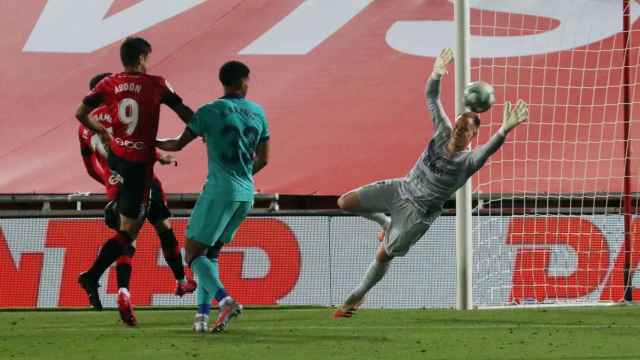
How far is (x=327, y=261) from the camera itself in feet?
45.1

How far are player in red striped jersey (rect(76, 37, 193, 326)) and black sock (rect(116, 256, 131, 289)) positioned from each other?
0.5 inches

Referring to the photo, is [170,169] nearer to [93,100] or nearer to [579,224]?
[579,224]

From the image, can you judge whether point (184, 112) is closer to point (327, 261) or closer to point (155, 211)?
point (155, 211)

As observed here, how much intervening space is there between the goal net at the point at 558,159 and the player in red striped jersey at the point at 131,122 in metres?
4.26

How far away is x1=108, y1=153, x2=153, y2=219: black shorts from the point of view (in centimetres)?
912

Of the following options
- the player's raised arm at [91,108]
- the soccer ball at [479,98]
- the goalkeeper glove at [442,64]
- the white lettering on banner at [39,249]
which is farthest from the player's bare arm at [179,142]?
the white lettering on banner at [39,249]

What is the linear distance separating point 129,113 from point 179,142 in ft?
1.44

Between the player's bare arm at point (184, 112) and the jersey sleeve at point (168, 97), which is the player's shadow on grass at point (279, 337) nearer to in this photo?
the player's bare arm at point (184, 112)

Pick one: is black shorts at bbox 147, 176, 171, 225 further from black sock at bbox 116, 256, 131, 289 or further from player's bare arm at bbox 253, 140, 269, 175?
player's bare arm at bbox 253, 140, 269, 175

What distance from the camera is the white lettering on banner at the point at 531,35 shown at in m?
15.3

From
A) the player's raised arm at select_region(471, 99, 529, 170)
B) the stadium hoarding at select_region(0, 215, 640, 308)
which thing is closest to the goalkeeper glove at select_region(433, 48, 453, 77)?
the player's raised arm at select_region(471, 99, 529, 170)

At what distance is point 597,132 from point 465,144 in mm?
5612

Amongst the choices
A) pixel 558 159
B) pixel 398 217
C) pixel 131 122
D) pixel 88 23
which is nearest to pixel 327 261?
pixel 558 159

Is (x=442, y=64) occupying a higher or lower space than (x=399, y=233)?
higher
